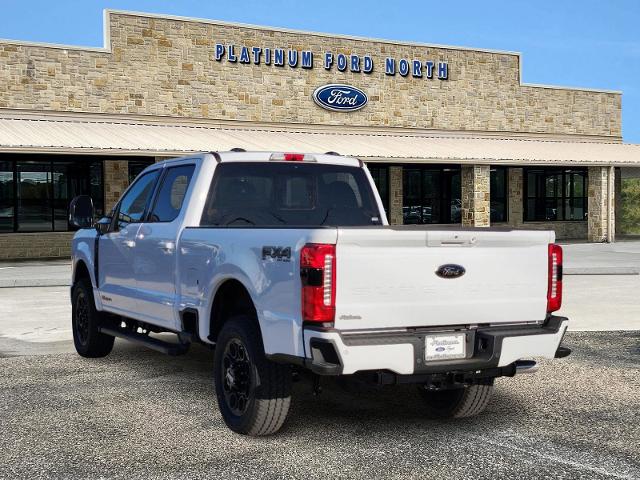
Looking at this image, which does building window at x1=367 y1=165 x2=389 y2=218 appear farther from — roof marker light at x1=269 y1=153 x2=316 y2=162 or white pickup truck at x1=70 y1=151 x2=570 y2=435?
roof marker light at x1=269 y1=153 x2=316 y2=162

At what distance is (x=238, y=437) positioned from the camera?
6.14 metres

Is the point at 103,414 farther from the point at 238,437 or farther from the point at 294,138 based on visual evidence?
the point at 294,138

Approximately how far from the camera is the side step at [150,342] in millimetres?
7242

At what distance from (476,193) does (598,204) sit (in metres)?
5.56

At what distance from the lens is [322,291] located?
5340 mm

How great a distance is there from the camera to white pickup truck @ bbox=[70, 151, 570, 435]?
5.41 meters

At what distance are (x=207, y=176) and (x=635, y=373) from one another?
4.53 meters

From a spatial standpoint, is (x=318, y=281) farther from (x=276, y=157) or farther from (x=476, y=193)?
(x=476, y=193)

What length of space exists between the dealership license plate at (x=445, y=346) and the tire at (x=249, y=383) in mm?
1003

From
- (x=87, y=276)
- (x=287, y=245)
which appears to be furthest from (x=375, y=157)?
(x=287, y=245)

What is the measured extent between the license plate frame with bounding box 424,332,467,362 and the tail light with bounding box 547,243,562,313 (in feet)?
2.56

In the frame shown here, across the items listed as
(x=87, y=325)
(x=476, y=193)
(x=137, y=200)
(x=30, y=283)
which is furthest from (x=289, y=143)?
(x=137, y=200)

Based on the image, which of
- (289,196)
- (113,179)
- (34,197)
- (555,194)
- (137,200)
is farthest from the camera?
(555,194)

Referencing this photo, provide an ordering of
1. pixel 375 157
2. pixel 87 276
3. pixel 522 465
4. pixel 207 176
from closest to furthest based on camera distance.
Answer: pixel 522 465
pixel 207 176
pixel 87 276
pixel 375 157
